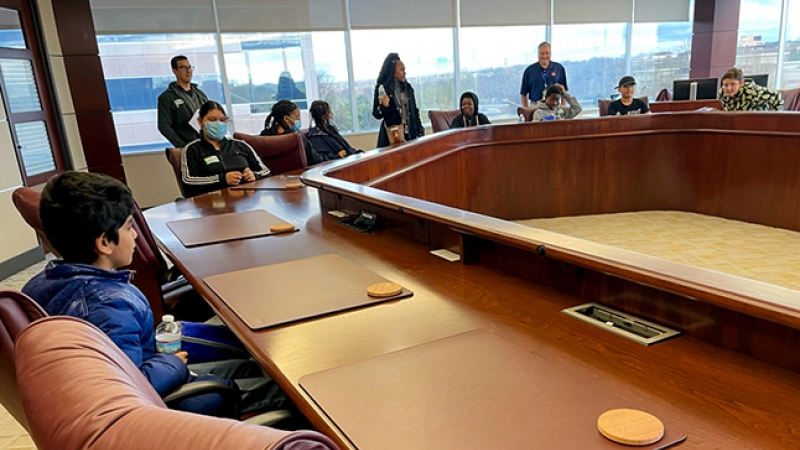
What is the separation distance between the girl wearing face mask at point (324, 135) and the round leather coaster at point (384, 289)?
3.16 metres

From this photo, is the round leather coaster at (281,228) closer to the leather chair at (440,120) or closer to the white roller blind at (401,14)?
the leather chair at (440,120)

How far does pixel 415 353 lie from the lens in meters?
1.11

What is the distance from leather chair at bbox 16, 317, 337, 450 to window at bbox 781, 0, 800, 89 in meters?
10.3

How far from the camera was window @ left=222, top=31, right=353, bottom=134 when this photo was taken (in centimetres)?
642

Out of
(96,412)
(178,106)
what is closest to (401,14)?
(178,106)

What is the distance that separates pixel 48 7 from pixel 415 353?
17.9 ft

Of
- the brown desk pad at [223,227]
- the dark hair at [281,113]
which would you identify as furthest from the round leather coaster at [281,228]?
the dark hair at [281,113]

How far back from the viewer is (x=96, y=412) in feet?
1.60

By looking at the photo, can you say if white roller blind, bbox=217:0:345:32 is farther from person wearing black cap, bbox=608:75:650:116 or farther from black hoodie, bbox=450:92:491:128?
person wearing black cap, bbox=608:75:650:116

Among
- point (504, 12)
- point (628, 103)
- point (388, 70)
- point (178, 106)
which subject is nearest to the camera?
point (178, 106)

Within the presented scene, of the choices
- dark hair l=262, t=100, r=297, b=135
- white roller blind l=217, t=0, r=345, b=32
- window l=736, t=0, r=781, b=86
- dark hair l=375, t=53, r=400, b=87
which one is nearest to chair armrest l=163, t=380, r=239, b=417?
dark hair l=262, t=100, r=297, b=135

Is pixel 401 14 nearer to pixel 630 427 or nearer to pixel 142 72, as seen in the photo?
pixel 142 72

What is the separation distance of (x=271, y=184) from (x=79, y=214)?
213 cm

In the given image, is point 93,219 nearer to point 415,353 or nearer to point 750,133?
point 415,353
